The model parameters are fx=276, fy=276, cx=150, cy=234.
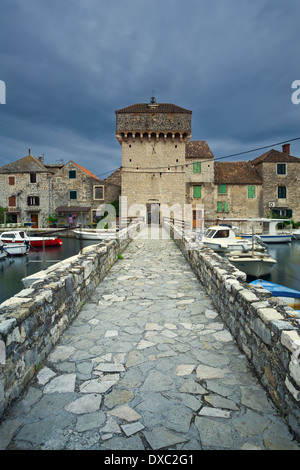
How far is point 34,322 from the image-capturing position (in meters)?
2.79

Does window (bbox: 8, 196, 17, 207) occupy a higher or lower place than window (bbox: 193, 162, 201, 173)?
lower

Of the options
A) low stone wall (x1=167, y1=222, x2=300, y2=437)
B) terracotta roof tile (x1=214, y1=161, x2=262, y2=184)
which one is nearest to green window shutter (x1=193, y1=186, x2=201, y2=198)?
terracotta roof tile (x1=214, y1=161, x2=262, y2=184)

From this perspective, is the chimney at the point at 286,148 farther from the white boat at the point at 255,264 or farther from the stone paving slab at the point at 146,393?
the stone paving slab at the point at 146,393

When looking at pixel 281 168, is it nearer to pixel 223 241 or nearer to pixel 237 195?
pixel 237 195

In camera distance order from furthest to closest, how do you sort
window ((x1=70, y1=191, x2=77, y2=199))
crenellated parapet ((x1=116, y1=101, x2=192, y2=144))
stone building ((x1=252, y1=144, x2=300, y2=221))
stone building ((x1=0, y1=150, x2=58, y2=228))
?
stone building ((x1=0, y1=150, x2=58, y2=228)) → window ((x1=70, y1=191, x2=77, y2=199)) → stone building ((x1=252, y1=144, x2=300, y2=221)) → crenellated parapet ((x1=116, y1=101, x2=192, y2=144))

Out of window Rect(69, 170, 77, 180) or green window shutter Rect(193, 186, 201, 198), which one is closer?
green window shutter Rect(193, 186, 201, 198)

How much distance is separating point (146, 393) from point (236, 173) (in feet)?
106

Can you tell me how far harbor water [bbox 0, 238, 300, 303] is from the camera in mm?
14148

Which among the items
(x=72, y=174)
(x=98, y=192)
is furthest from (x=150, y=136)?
(x=72, y=174)

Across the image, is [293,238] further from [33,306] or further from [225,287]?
[33,306]

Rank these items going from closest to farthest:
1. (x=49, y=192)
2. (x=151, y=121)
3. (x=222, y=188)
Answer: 1. (x=151, y=121)
2. (x=222, y=188)
3. (x=49, y=192)

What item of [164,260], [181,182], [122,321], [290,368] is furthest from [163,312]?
[181,182]

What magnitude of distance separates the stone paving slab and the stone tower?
2337 centimetres

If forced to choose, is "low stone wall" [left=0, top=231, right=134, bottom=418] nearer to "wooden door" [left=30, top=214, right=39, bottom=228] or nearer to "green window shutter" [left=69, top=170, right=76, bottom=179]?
"green window shutter" [left=69, top=170, right=76, bottom=179]
